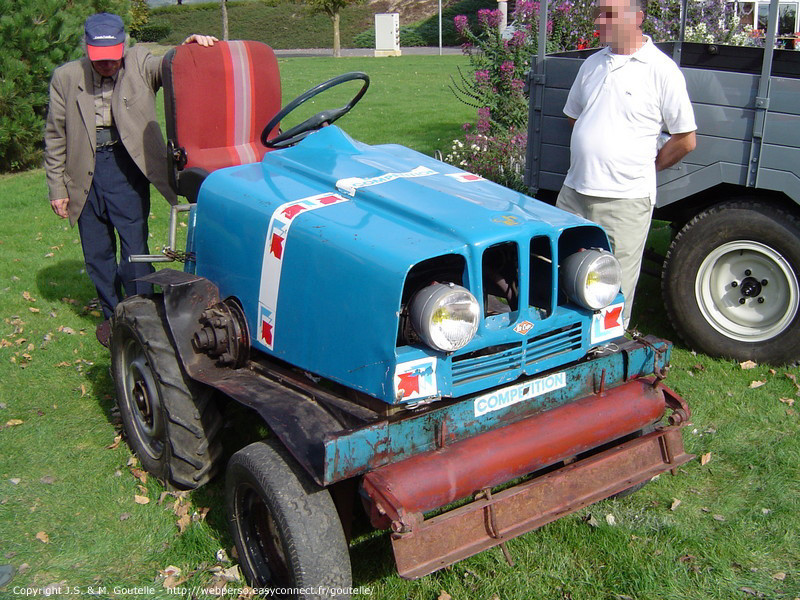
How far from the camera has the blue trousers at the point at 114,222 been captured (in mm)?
5270

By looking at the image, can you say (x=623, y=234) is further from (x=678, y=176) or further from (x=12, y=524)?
(x=12, y=524)

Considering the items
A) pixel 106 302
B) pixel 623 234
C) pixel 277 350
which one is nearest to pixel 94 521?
pixel 277 350

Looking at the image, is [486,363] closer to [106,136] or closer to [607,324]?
[607,324]

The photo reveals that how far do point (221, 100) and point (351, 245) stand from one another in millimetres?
2259

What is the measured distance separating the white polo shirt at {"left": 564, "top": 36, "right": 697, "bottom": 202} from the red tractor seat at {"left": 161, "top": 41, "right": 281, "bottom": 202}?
1.95 meters

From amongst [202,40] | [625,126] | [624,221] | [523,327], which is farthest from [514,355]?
[202,40]

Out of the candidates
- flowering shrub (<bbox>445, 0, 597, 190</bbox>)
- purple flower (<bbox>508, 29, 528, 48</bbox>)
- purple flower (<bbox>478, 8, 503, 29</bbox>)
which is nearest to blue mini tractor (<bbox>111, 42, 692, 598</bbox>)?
flowering shrub (<bbox>445, 0, 597, 190</bbox>)

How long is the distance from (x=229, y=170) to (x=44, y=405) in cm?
A: 208

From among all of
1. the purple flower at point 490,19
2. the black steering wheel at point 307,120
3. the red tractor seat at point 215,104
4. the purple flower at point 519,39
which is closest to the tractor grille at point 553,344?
the black steering wheel at point 307,120

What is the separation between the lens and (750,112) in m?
4.65

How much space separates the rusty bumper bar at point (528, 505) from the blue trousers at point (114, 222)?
3024mm

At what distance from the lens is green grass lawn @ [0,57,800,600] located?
10.9 feet

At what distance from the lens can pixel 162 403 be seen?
11.8 ft

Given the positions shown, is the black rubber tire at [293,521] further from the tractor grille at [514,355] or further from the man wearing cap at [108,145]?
the man wearing cap at [108,145]
